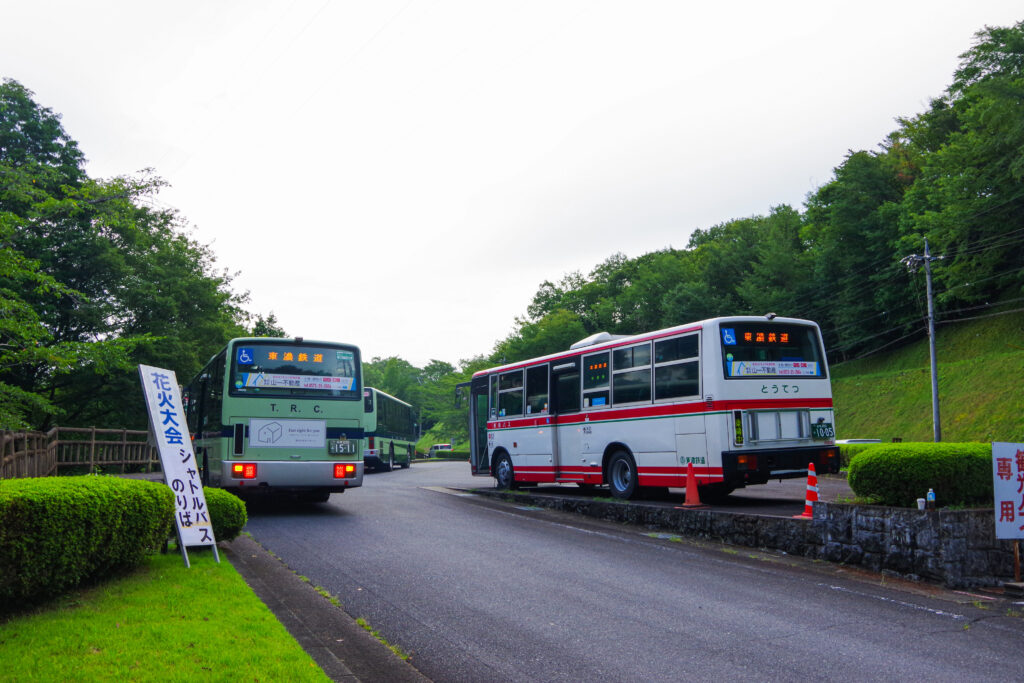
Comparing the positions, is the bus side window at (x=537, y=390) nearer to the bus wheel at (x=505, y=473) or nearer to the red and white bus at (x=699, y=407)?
the red and white bus at (x=699, y=407)

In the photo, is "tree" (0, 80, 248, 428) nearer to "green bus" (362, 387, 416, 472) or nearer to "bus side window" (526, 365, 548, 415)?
"green bus" (362, 387, 416, 472)

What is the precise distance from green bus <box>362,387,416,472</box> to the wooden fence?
28.2ft

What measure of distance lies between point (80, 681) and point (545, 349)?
6370cm

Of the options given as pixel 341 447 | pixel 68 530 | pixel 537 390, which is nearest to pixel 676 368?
pixel 537 390

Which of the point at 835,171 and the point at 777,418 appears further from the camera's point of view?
the point at 835,171

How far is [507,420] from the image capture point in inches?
707

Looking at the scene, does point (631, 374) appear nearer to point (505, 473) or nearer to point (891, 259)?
point (505, 473)

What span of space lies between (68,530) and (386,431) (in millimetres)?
29134

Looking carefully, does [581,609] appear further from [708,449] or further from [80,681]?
[708,449]

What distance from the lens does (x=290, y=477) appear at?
1332 cm

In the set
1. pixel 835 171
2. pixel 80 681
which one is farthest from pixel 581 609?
pixel 835 171

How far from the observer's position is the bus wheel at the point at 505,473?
1788 centimetres

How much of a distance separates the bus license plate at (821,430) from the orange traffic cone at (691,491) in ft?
7.60

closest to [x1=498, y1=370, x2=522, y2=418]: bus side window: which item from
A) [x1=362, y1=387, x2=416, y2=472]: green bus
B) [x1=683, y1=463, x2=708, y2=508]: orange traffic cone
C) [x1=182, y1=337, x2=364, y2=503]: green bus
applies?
[x1=182, y1=337, x2=364, y2=503]: green bus
